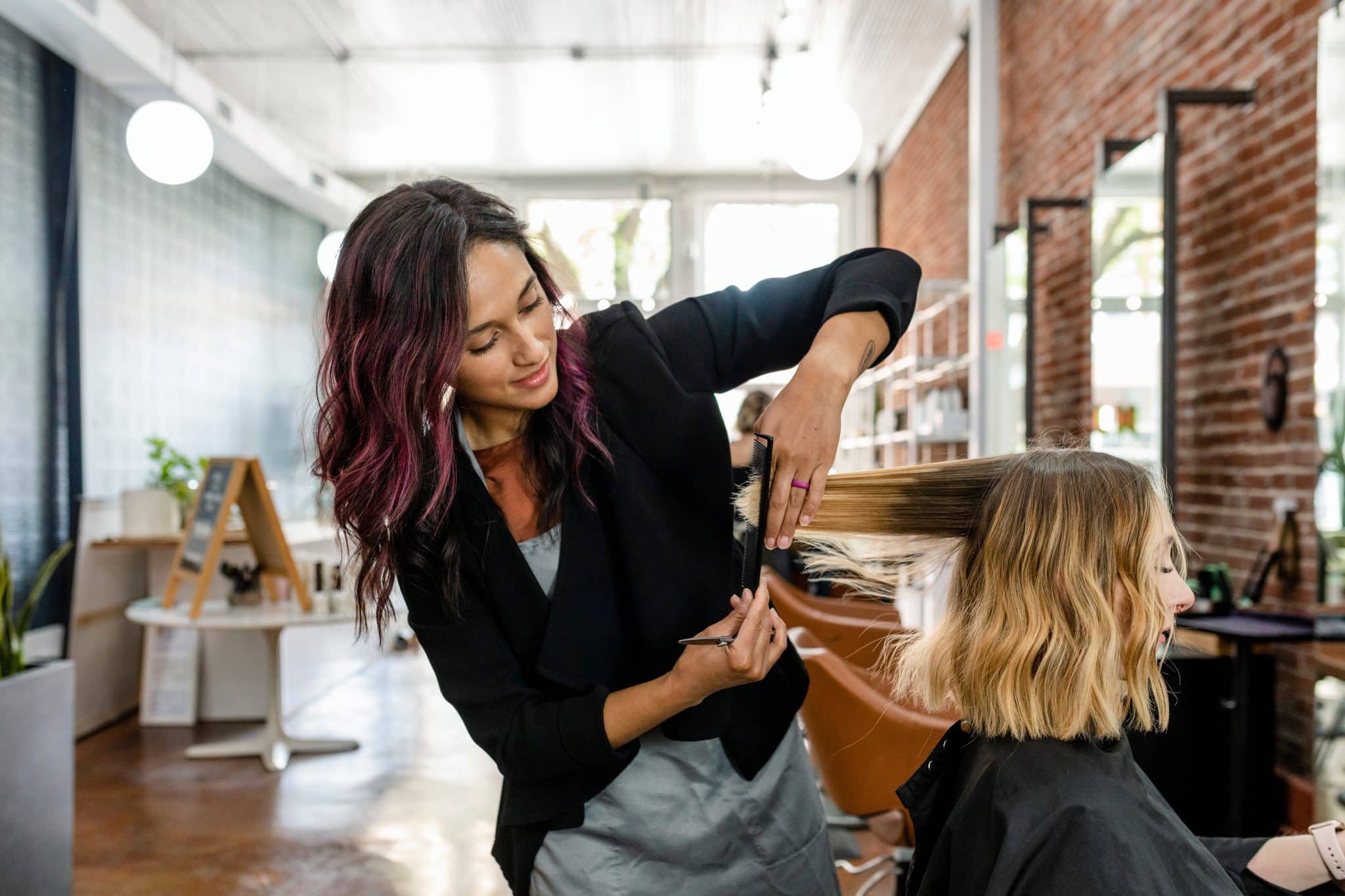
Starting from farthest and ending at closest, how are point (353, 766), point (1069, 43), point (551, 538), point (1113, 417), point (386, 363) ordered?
point (1069, 43) → point (353, 766) → point (1113, 417) → point (551, 538) → point (386, 363)

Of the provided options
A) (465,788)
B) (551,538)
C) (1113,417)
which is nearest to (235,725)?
(465,788)

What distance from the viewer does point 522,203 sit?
373 inches

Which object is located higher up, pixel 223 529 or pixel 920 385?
pixel 920 385

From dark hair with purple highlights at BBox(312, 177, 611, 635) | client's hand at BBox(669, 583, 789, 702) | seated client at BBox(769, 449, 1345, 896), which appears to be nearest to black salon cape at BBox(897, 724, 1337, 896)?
seated client at BBox(769, 449, 1345, 896)

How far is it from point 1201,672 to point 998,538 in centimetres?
186

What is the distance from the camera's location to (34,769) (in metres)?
2.30

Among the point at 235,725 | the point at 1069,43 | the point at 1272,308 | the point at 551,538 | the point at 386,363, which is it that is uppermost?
the point at 1069,43

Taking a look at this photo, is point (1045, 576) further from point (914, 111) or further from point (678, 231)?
point (678, 231)

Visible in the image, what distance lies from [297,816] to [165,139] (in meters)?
2.78

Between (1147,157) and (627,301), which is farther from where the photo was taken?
(1147,157)

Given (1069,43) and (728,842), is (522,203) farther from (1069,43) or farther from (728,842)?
(728,842)

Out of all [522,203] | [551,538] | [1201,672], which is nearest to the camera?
[551,538]

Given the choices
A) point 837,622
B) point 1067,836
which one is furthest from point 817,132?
point 1067,836

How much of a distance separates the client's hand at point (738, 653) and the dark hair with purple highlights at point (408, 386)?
244mm
